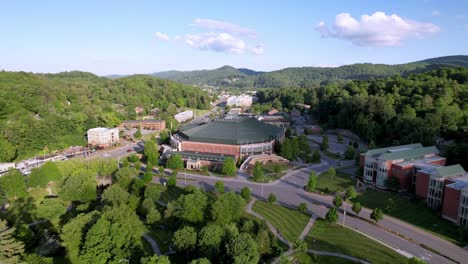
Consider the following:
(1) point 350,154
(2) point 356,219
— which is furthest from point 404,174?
(1) point 350,154

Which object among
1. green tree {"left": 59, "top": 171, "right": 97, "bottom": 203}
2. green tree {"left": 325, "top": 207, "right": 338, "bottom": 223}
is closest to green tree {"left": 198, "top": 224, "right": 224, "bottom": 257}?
green tree {"left": 325, "top": 207, "right": 338, "bottom": 223}

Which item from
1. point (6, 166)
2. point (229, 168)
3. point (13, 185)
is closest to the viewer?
point (13, 185)

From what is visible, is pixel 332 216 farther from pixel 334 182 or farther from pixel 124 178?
pixel 124 178

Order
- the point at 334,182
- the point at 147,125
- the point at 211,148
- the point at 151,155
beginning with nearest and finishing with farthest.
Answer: the point at 334,182 < the point at 151,155 < the point at 211,148 < the point at 147,125

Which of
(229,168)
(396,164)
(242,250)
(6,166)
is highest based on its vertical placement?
(396,164)

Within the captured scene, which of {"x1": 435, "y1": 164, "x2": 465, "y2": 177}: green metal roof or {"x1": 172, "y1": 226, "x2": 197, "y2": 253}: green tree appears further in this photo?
{"x1": 435, "y1": 164, "x2": 465, "y2": 177}: green metal roof

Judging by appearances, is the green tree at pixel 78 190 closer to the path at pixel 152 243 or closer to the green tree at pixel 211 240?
the path at pixel 152 243

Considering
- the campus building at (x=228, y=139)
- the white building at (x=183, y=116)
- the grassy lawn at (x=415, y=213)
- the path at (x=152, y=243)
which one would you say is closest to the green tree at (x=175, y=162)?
the campus building at (x=228, y=139)

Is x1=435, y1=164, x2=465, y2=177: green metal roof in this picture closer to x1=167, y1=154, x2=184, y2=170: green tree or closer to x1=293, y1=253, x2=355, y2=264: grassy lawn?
x1=293, y1=253, x2=355, y2=264: grassy lawn
